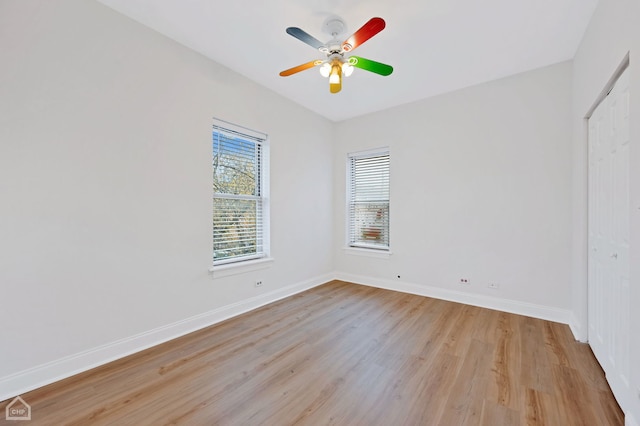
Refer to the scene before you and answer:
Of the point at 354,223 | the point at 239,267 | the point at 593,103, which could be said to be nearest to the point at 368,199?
the point at 354,223

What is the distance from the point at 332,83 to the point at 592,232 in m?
2.70

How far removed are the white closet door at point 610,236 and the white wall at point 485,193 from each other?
0.67 m

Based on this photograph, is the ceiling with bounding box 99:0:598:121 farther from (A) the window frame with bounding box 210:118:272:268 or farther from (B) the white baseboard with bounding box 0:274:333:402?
(B) the white baseboard with bounding box 0:274:333:402

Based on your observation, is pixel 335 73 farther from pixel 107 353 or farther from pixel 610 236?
pixel 107 353

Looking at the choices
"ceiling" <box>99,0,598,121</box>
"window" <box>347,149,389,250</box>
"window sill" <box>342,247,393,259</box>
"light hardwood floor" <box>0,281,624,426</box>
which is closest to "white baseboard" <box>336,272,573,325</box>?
"light hardwood floor" <box>0,281,624,426</box>

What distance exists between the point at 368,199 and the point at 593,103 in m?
2.90

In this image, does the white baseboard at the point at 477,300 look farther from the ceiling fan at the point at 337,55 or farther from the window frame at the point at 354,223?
the ceiling fan at the point at 337,55

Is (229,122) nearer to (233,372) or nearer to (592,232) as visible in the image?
(233,372)

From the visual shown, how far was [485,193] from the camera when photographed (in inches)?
136

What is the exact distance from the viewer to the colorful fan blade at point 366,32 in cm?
177

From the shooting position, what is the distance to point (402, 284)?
4133 mm

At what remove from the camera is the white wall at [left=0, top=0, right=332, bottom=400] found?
1822 mm

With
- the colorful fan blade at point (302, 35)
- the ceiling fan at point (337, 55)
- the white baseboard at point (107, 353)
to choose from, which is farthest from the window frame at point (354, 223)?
the colorful fan blade at point (302, 35)

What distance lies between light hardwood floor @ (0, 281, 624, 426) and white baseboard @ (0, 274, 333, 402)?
82 mm
